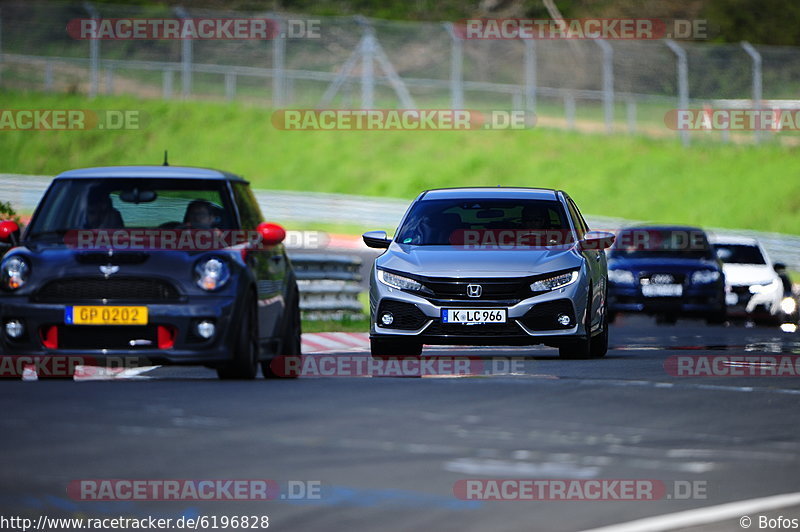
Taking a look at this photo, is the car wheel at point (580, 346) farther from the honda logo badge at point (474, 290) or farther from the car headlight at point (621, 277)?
the car headlight at point (621, 277)

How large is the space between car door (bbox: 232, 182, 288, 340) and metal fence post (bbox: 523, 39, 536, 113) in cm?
3398

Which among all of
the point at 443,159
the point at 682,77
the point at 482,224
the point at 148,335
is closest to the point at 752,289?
the point at 482,224

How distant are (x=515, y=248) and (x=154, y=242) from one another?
13.6 ft

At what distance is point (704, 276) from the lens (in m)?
24.8

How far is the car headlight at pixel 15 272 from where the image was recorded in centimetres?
1268

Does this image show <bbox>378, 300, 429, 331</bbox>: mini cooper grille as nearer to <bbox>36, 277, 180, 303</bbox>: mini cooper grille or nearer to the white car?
<bbox>36, 277, 180, 303</bbox>: mini cooper grille

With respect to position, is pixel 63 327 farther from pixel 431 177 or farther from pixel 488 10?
pixel 488 10

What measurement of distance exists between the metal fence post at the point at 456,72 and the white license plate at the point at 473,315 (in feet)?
105

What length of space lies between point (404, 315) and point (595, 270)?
210 cm

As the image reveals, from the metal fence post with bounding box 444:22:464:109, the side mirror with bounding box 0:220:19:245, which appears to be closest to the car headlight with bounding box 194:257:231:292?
the side mirror with bounding box 0:220:19:245

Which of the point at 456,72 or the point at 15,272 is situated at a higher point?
the point at 456,72

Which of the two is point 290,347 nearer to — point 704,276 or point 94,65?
point 704,276

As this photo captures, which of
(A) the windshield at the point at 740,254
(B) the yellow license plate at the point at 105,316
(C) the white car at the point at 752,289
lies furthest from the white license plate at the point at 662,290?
(B) the yellow license plate at the point at 105,316

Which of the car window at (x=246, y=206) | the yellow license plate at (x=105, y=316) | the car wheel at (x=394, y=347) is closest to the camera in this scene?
the yellow license plate at (x=105, y=316)
